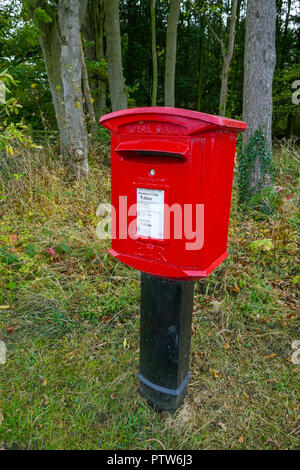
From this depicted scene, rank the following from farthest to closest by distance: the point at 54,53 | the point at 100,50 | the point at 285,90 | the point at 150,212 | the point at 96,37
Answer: the point at 285,90
the point at 100,50
the point at 96,37
the point at 54,53
the point at 150,212

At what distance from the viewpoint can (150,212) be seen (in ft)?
5.34

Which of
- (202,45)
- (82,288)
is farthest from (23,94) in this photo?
(202,45)

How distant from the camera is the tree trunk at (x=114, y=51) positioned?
802 centimetres

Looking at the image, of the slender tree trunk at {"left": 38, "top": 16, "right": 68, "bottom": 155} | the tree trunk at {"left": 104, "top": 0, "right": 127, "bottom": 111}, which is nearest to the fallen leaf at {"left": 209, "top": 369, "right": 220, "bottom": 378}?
the slender tree trunk at {"left": 38, "top": 16, "right": 68, "bottom": 155}

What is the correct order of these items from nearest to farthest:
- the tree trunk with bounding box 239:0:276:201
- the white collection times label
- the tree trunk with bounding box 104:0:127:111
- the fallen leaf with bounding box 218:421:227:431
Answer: the white collection times label < the fallen leaf with bounding box 218:421:227:431 < the tree trunk with bounding box 239:0:276:201 < the tree trunk with bounding box 104:0:127:111

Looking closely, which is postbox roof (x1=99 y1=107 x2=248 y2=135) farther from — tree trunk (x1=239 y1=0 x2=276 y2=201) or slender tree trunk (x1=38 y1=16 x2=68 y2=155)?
slender tree trunk (x1=38 y1=16 x2=68 y2=155)

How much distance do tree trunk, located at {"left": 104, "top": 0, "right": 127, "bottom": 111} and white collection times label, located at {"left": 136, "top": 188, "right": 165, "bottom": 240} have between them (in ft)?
25.8

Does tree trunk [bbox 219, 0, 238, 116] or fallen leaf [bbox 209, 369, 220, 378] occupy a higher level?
tree trunk [bbox 219, 0, 238, 116]

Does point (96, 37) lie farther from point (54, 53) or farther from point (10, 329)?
point (10, 329)

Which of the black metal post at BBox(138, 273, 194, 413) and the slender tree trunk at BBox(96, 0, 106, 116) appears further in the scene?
the slender tree trunk at BBox(96, 0, 106, 116)

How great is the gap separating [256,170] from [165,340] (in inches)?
133

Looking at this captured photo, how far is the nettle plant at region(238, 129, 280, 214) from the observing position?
4414mm

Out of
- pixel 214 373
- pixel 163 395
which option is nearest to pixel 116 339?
pixel 163 395

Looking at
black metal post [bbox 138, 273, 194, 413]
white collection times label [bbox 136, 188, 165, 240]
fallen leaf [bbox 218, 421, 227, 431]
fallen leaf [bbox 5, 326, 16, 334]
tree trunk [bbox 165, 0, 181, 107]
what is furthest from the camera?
tree trunk [bbox 165, 0, 181, 107]
